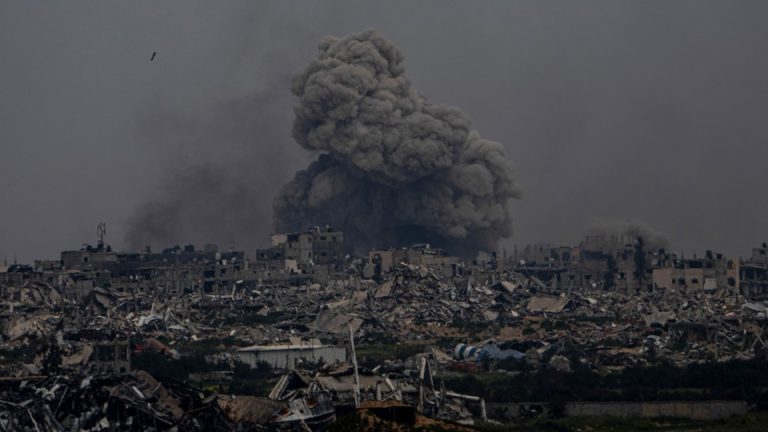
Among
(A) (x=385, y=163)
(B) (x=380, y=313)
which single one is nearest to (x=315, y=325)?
(B) (x=380, y=313)

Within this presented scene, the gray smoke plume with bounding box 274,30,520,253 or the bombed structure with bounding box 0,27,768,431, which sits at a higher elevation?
the gray smoke plume with bounding box 274,30,520,253

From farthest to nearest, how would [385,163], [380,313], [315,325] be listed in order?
[385,163] → [380,313] → [315,325]

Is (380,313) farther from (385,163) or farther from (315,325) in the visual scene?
(385,163)

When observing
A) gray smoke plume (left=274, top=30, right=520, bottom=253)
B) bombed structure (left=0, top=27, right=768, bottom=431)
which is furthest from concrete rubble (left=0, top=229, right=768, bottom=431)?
gray smoke plume (left=274, top=30, right=520, bottom=253)

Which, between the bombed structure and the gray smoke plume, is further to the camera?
the gray smoke plume

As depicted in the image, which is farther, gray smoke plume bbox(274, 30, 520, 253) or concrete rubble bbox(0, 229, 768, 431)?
gray smoke plume bbox(274, 30, 520, 253)

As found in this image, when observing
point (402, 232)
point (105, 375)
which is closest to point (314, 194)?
point (402, 232)

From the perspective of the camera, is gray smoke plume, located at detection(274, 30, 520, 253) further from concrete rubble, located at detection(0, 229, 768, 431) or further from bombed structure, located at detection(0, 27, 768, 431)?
concrete rubble, located at detection(0, 229, 768, 431)

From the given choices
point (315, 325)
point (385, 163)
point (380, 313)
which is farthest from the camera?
point (385, 163)
